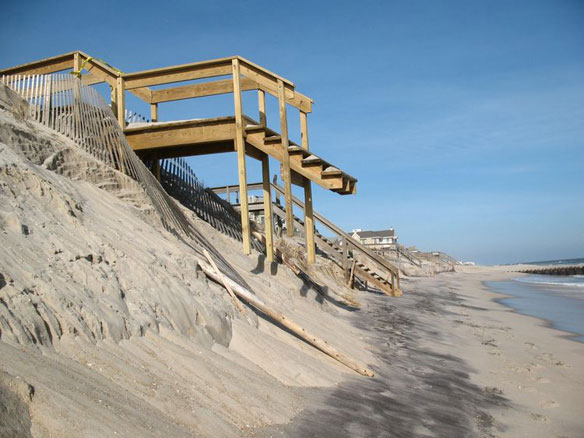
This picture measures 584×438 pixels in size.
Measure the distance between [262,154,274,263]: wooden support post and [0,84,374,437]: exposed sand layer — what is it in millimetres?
2879

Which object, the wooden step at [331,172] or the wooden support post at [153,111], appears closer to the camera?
the wooden step at [331,172]

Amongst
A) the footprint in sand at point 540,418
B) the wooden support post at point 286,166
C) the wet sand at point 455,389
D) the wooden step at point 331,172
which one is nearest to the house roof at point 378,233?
the wet sand at point 455,389

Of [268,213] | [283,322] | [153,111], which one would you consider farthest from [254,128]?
[283,322]

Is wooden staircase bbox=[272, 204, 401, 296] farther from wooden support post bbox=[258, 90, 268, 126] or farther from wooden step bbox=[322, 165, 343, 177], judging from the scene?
wooden step bbox=[322, 165, 343, 177]

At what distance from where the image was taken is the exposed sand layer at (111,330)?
9.69 ft

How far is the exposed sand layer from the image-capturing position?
9.69 feet

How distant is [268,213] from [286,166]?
1303 mm

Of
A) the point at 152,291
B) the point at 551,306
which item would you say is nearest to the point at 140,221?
the point at 152,291

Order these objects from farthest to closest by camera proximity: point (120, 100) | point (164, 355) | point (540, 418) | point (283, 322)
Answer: point (120, 100) → point (283, 322) → point (540, 418) → point (164, 355)

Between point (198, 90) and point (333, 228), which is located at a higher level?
point (198, 90)

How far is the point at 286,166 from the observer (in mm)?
9430

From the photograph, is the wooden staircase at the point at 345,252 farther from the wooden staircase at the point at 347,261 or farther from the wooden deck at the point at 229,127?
the wooden deck at the point at 229,127

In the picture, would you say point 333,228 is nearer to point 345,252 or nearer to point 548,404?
point 345,252

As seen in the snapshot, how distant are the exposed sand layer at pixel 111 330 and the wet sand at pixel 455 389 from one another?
1.30ft
